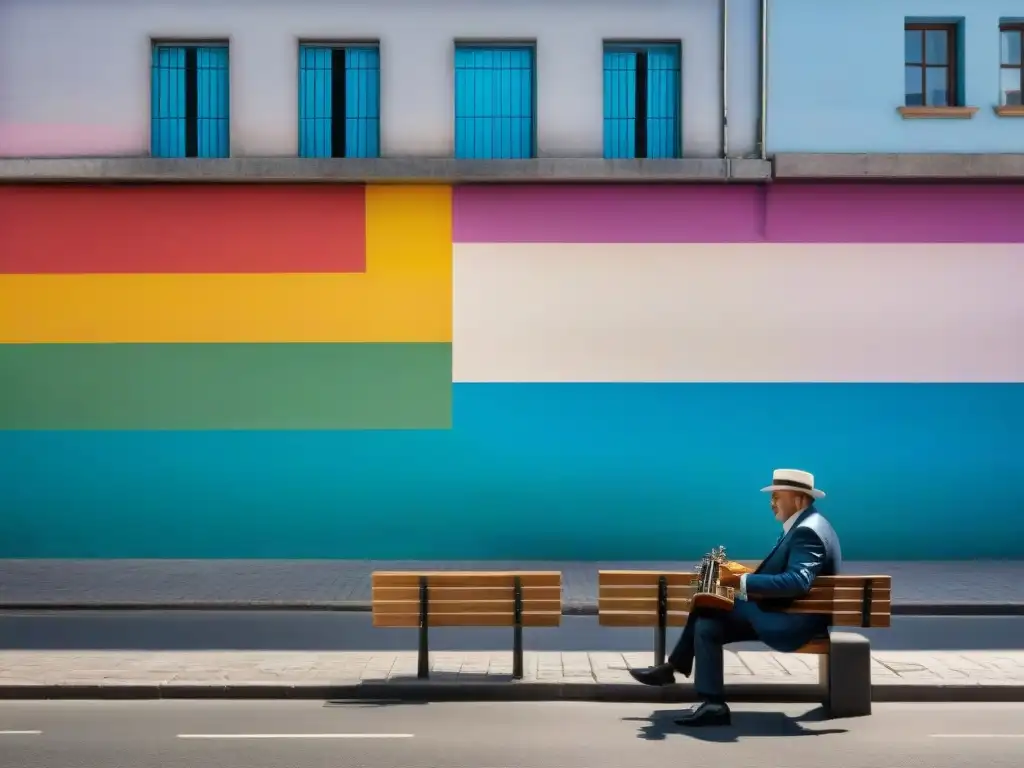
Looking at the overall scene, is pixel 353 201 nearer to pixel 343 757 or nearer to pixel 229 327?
pixel 229 327

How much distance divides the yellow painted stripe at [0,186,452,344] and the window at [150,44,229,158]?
187 centimetres

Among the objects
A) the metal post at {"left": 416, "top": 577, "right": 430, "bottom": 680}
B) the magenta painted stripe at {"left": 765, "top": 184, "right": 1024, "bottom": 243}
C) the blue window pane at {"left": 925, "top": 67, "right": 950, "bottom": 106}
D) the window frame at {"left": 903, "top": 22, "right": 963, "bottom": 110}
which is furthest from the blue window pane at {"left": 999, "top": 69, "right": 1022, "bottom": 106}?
the metal post at {"left": 416, "top": 577, "right": 430, "bottom": 680}

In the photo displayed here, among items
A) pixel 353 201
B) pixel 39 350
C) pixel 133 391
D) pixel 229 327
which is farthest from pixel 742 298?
pixel 39 350

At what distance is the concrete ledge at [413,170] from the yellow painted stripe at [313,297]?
13.0 inches

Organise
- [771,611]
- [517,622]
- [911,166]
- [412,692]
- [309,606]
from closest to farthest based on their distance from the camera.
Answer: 1. [771,611]
2. [412,692]
3. [517,622]
4. [309,606]
5. [911,166]

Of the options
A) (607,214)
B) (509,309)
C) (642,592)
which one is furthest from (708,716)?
(607,214)

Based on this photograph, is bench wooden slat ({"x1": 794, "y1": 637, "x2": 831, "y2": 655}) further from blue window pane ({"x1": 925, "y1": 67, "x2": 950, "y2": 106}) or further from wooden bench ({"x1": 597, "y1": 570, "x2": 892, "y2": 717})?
blue window pane ({"x1": 925, "y1": 67, "x2": 950, "y2": 106})

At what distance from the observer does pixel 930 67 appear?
15.8m

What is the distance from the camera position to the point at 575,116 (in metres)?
15.5

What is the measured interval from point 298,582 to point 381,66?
23.3ft

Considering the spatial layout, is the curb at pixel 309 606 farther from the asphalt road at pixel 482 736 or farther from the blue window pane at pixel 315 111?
the blue window pane at pixel 315 111

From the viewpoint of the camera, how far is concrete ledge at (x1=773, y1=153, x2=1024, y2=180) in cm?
1516

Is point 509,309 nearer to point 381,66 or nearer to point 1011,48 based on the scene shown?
point 381,66

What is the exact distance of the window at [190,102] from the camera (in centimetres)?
1568
